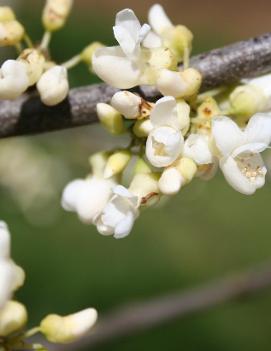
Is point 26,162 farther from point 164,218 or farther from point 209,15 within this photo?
point 209,15

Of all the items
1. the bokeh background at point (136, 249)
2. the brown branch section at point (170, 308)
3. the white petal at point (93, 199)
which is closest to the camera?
the white petal at point (93, 199)

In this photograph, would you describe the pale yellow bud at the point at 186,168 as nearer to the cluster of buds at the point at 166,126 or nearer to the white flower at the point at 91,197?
the cluster of buds at the point at 166,126

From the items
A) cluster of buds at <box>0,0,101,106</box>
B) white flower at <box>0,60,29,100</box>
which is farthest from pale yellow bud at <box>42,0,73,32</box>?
white flower at <box>0,60,29,100</box>

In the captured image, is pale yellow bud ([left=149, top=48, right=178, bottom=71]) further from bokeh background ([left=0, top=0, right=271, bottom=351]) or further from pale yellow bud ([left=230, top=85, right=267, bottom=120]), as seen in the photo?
bokeh background ([left=0, top=0, right=271, bottom=351])

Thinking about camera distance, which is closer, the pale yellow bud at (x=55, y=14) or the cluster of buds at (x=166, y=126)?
the cluster of buds at (x=166, y=126)

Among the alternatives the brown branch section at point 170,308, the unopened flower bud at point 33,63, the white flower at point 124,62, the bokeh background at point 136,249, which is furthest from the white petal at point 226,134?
the bokeh background at point 136,249

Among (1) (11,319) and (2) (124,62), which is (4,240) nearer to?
(1) (11,319)
